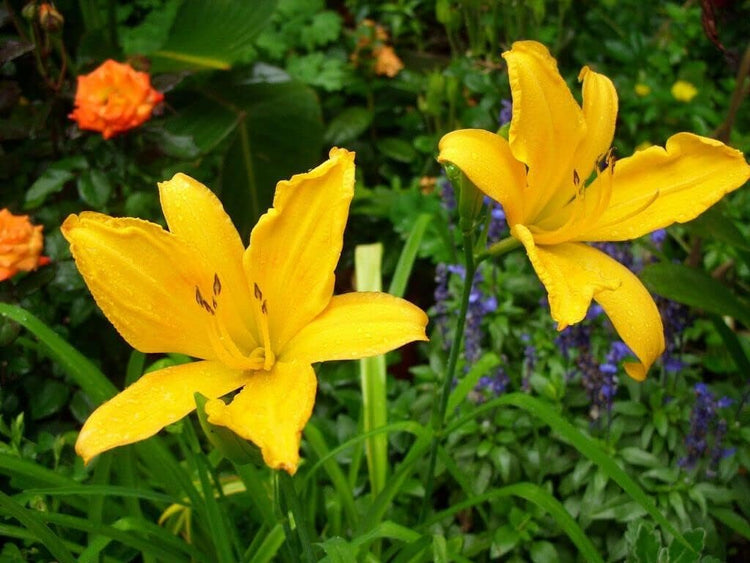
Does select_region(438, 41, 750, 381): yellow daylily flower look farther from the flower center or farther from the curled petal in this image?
the flower center

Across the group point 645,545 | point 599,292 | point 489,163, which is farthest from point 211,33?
point 645,545

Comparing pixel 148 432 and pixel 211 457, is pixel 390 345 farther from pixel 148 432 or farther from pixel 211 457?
pixel 211 457

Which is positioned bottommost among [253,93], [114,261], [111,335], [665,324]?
[111,335]

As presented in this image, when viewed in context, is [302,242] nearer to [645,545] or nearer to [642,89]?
[645,545]

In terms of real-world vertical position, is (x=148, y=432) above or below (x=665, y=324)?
above

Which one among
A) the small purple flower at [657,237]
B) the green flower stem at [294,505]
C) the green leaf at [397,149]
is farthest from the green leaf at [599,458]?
the green leaf at [397,149]

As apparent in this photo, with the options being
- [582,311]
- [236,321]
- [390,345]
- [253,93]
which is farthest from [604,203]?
[253,93]
